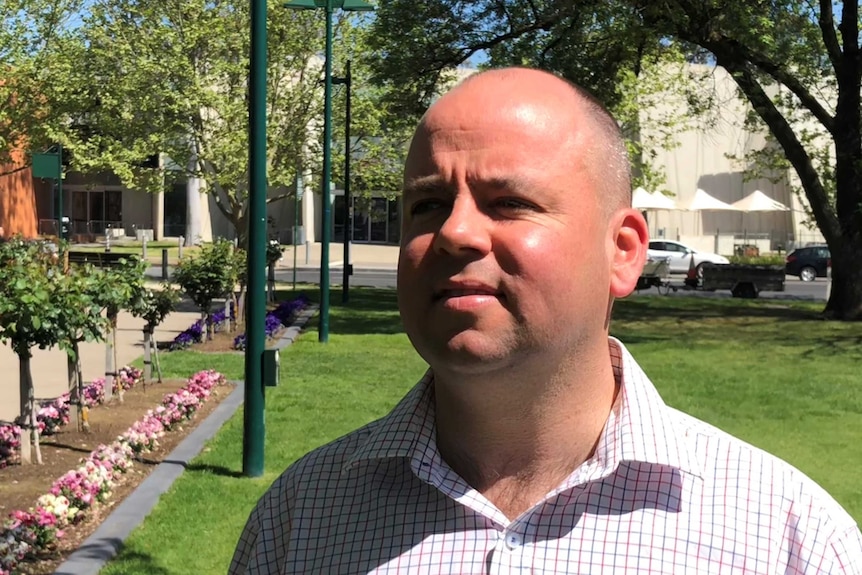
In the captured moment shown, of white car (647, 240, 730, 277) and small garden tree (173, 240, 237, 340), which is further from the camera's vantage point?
white car (647, 240, 730, 277)

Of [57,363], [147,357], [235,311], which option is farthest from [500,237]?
[235,311]

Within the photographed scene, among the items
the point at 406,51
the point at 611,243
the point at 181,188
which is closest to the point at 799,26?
the point at 406,51

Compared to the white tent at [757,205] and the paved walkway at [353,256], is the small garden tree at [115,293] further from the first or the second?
the white tent at [757,205]

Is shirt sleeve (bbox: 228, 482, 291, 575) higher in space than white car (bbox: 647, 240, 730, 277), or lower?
higher

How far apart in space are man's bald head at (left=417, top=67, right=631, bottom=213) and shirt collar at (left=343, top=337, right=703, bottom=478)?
0.31 metres

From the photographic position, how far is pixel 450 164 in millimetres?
1544

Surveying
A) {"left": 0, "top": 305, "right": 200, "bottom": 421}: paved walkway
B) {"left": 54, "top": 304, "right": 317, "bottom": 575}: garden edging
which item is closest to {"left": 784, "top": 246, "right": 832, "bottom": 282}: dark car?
{"left": 0, "top": 305, "right": 200, "bottom": 421}: paved walkway

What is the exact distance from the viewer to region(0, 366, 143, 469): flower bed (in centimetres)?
720

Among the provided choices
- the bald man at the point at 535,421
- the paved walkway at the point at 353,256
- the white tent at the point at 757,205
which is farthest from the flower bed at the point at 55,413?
the white tent at the point at 757,205

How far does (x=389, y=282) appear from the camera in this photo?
30.7m

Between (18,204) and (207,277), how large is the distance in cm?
3552

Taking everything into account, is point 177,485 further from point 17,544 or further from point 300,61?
point 300,61

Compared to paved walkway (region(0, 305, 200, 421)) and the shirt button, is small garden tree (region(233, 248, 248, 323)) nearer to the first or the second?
paved walkway (region(0, 305, 200, 421))

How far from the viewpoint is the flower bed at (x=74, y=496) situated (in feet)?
16.8
